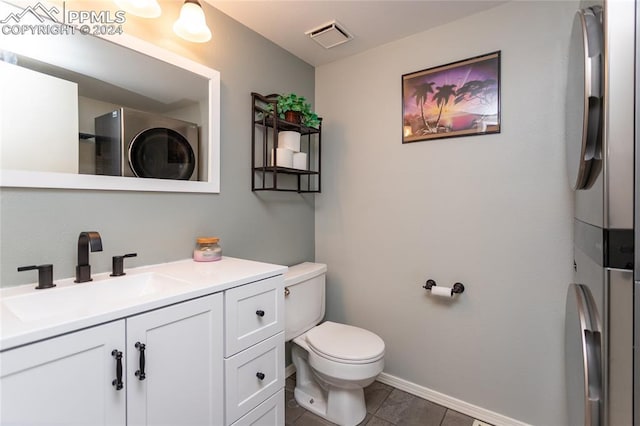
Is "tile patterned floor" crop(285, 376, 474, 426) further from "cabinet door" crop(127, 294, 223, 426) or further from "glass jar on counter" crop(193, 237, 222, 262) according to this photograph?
"glass jar on counter" crop(193, 237, 222, 262)

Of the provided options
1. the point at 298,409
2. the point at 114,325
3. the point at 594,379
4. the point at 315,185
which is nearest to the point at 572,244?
the point at 594,379

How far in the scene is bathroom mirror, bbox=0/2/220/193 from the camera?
991 mm

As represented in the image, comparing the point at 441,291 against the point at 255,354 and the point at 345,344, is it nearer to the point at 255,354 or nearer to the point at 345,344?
the point at 345,344

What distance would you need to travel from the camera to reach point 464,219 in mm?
1715

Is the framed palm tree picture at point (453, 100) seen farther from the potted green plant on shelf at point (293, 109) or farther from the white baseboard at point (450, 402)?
the white baseboard at point (450, 402)

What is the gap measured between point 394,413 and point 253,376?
102 cm

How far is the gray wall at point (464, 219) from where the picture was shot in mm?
1477

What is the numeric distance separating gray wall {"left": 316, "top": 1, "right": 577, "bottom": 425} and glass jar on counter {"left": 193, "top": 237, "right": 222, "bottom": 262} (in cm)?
99

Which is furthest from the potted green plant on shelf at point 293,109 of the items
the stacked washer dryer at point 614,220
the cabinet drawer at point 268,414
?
the cabinet drawer at point 268,414

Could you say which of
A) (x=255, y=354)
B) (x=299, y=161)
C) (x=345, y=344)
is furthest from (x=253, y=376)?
(x=299, y=161)

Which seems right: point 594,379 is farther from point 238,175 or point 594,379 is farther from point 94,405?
point 238,175

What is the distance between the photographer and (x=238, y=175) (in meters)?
1.74

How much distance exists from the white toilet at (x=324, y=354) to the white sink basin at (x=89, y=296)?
2.34 ft

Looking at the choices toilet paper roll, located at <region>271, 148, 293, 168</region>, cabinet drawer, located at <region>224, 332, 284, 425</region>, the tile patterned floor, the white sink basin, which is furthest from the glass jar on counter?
the tile patterned floor
